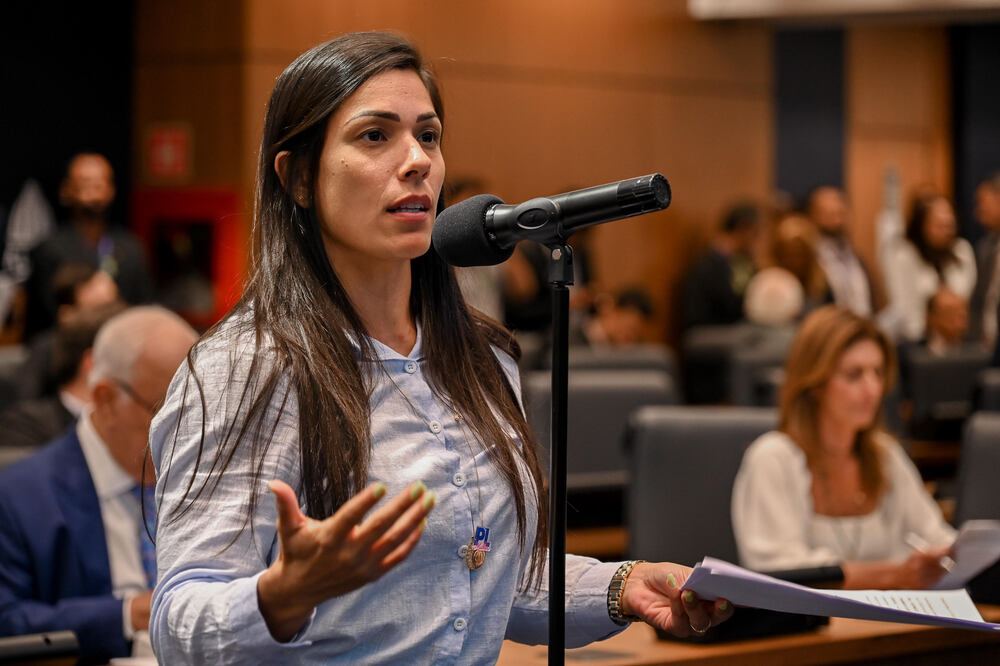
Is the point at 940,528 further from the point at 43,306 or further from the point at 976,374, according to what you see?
the point at 43,306

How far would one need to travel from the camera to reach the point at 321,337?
1399 millimetres

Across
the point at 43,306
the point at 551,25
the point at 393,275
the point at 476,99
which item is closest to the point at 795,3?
the point at 551,25

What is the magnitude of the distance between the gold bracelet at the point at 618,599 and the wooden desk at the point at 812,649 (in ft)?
1.61

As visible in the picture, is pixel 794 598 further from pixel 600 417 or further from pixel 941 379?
pixel 941 379

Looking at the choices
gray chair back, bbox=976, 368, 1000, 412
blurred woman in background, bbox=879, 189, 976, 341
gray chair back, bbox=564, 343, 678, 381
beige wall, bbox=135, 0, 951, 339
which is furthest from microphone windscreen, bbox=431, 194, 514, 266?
blurred woman in background, bbox=879, 189, 976, 341

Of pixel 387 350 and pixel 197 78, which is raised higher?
pixel 197 78

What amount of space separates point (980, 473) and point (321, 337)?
2.16 metres

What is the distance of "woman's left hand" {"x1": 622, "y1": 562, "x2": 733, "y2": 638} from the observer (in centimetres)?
146

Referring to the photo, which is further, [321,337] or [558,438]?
[321,337]

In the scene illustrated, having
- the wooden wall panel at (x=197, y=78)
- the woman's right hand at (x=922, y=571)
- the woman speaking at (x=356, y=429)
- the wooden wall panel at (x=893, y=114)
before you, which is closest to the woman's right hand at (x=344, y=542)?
the woman speaking at (x=356, y=429)

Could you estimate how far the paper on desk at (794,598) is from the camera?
4.51ft

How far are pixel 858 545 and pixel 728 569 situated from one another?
6.43ft

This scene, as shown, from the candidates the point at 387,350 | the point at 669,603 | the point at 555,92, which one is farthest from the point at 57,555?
the point at 555,92

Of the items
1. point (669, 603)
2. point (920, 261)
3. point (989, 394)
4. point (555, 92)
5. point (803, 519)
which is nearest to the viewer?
point (669, 603)
